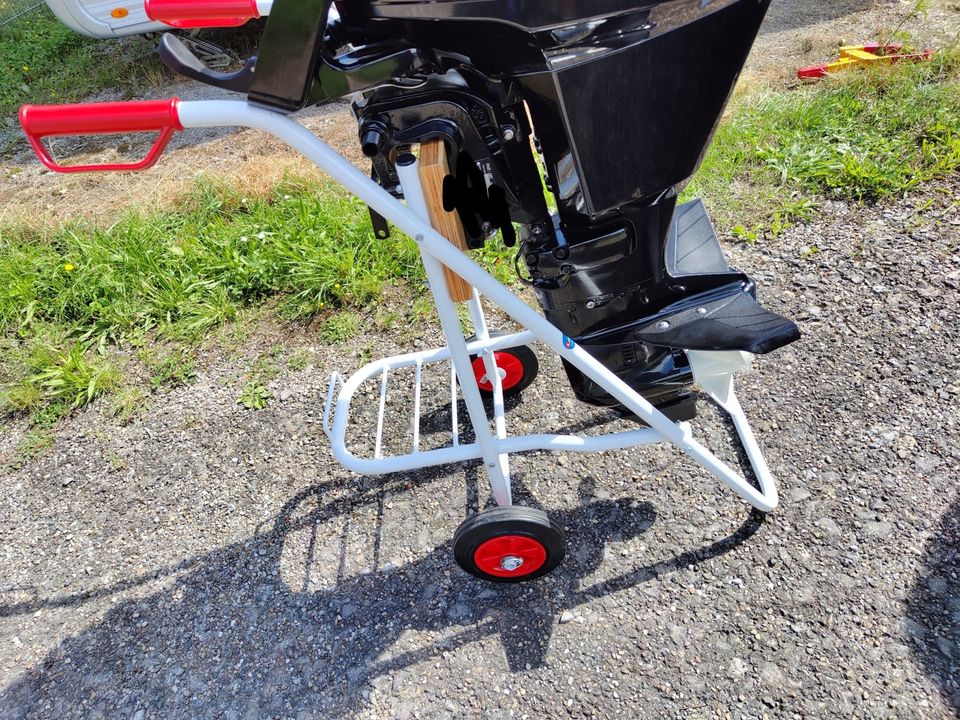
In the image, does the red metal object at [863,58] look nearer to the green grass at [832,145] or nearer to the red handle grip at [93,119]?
the green grass at [832,145]

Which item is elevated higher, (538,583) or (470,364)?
(470,364)

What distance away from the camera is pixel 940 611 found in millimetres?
1905

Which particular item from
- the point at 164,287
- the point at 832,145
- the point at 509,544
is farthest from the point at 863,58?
the point at 164,287

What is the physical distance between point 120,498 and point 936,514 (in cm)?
302

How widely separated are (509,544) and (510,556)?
0.19 feet

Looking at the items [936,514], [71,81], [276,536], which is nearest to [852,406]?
[936,514]

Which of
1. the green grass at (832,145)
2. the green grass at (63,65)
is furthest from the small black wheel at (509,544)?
the green grass at (63,65)

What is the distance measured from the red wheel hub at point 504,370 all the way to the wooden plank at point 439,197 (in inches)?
39.2

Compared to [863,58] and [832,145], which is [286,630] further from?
[863,58]

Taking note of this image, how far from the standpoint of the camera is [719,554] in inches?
84.5

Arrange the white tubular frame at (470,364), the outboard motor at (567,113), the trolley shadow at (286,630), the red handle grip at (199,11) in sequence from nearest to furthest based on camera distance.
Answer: the outboard motor at (567,113), the white tubular frame at (470,364), the red handle grip at (199,11), the trolley shadow at (286,630)

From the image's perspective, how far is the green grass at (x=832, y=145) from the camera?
11.1 feet

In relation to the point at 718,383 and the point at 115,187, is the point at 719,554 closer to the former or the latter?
the point at 718,383

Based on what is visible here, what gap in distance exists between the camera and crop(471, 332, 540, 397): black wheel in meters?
2.65
